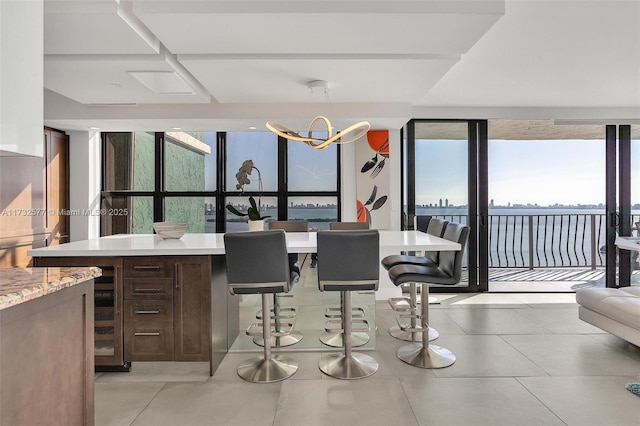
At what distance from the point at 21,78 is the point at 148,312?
1698 mm

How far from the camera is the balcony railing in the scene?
20.5 feet

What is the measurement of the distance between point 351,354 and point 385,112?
268 centimetres

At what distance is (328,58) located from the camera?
2.82 meters

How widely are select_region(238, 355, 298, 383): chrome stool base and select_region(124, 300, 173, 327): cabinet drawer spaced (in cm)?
63

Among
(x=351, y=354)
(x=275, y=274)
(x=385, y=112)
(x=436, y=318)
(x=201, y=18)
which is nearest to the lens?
(x=201, y=18)

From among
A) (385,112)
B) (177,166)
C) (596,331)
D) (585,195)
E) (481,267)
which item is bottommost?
(596,331)

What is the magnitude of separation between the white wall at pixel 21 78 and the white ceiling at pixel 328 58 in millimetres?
791

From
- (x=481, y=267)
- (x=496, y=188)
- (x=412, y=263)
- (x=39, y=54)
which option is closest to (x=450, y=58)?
(x=412, y=263)

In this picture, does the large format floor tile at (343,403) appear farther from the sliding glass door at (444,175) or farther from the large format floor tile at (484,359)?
the sliding glass door at (444,175)

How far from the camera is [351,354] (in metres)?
2.74

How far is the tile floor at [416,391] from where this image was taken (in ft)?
6.86

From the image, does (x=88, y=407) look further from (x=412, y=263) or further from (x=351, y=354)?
(x=412, y=263)

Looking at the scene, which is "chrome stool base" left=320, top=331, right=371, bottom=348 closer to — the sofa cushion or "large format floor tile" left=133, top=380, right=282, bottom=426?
"large format floor tile" left=133, top=380, right=282, bottom=426

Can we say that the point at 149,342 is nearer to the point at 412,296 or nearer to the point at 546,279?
the point at 412,296
